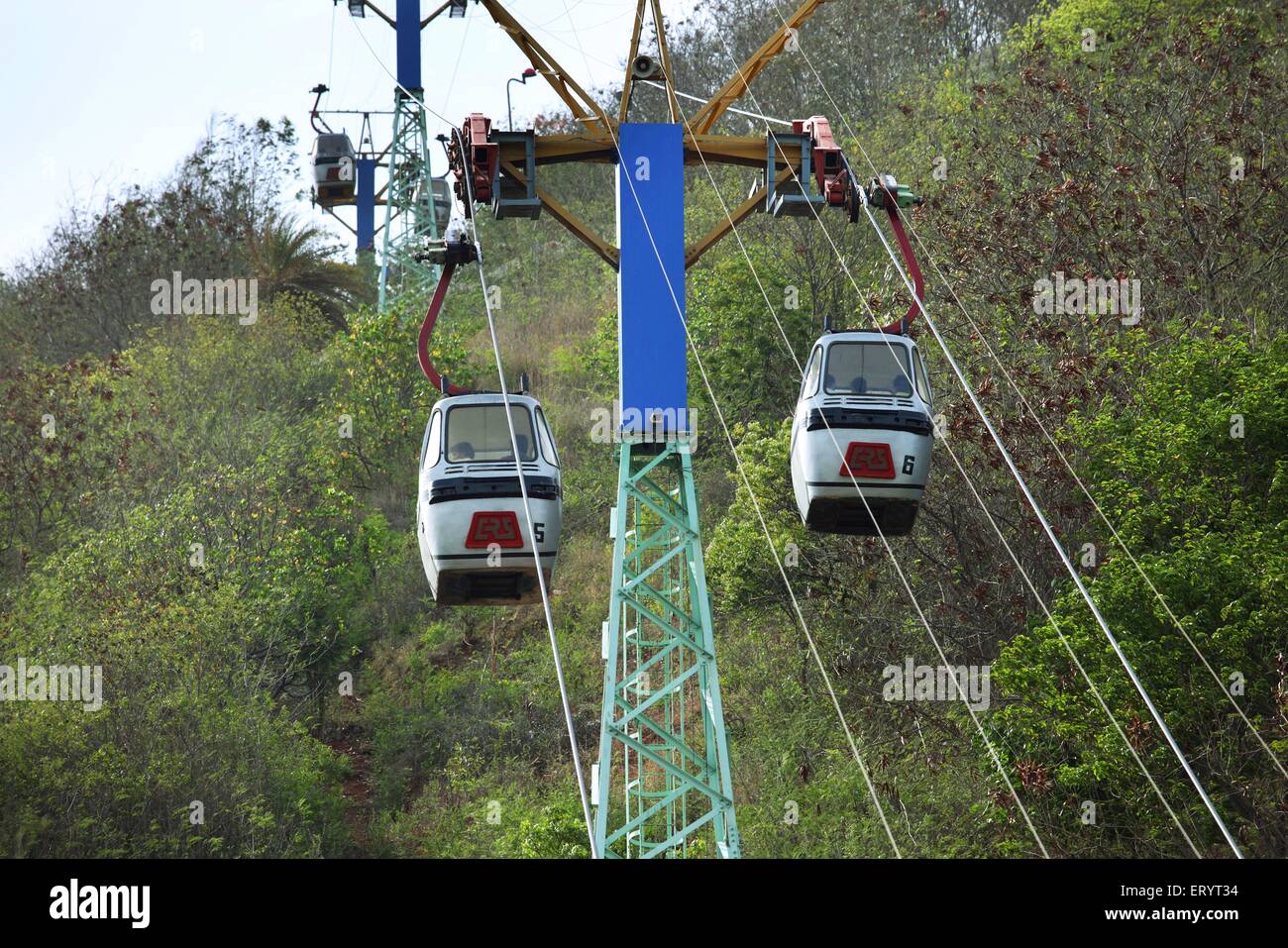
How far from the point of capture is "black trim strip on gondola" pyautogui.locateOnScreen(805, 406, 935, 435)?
50.1ft

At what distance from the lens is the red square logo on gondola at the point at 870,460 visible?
50.0 ft

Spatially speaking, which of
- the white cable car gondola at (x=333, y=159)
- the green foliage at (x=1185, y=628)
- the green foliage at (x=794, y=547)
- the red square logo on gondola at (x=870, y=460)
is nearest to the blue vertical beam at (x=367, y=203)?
the white cable car gondola at (x=333, y=159)

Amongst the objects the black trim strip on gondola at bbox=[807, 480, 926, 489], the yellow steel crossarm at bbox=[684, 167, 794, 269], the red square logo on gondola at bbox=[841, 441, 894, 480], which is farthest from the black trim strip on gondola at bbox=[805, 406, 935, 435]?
the yellow steel crossarm at bbox=[684, 167, 794, 269]

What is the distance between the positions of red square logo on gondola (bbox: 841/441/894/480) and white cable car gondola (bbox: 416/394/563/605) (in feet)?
9.16

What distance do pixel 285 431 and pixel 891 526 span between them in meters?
21.4

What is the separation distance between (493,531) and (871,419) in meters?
3.57

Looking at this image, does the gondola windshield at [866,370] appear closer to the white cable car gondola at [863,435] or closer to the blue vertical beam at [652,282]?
the white cable car gondola at [863,435]

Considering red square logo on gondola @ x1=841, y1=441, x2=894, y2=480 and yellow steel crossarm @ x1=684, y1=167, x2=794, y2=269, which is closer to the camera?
red square logo on gondola @ x1=841, y1=441, x2=894, y2=480

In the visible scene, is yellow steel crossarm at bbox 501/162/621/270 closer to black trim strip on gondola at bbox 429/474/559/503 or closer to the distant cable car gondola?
the distant cable car gondola

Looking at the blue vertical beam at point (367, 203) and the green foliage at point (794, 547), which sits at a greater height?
the blue vertical beam at point (367, 203)

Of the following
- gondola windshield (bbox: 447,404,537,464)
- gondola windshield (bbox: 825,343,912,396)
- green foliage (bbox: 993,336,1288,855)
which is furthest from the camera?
green foliage (bbox: 993,336,1288,855)

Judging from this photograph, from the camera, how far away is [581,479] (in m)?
36.1
